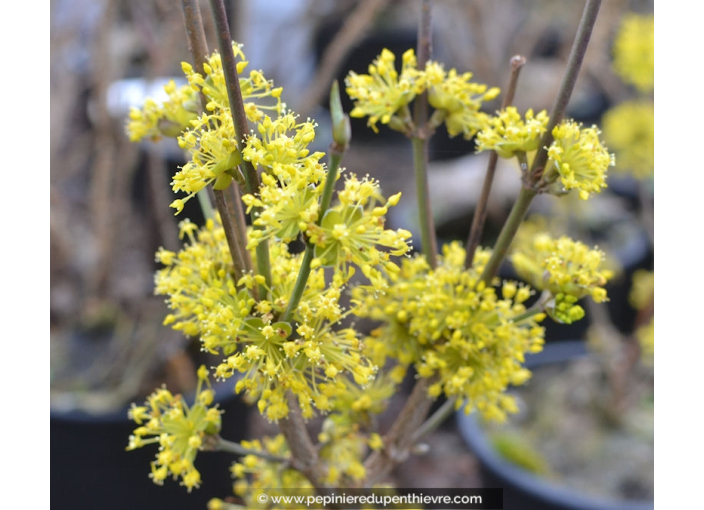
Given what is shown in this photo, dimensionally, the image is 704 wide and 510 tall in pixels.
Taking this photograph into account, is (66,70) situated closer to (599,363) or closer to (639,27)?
(639,27)

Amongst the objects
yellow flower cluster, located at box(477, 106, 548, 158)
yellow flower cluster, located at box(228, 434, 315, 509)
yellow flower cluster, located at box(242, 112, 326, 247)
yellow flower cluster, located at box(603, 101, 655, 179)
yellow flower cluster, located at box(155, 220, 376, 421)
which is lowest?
yellow flower cluster, located at box(228, 434, 315, 509)

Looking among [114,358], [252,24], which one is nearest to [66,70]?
[252,24]

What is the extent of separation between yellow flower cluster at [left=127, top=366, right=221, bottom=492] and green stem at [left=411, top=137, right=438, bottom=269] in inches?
12.5

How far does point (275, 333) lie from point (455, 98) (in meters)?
0.37

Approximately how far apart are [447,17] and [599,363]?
4.75ft

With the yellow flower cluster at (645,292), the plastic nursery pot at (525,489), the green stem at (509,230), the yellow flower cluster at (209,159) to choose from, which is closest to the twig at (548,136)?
the green stem at (509,230)

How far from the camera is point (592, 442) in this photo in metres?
1.80

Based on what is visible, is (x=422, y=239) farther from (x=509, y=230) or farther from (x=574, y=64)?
(x=574, y=64)

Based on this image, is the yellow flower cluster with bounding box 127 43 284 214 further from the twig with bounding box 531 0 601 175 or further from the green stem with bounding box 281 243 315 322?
the twig with bounding box 531 0 601 175

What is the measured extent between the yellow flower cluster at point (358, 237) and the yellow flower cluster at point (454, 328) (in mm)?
168

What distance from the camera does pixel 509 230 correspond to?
2.35 feet

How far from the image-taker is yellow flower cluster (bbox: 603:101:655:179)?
6.14 feet

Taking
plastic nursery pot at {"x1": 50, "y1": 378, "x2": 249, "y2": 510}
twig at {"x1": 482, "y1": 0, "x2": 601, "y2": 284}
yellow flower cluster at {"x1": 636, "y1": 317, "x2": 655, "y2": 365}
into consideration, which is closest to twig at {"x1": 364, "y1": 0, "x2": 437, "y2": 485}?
twig at {"x1": 482, "y1": 0, "x2": 601, "y2": 284}

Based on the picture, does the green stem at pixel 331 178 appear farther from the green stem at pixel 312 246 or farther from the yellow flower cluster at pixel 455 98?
the yellow flower cluster at pixel 455 98
